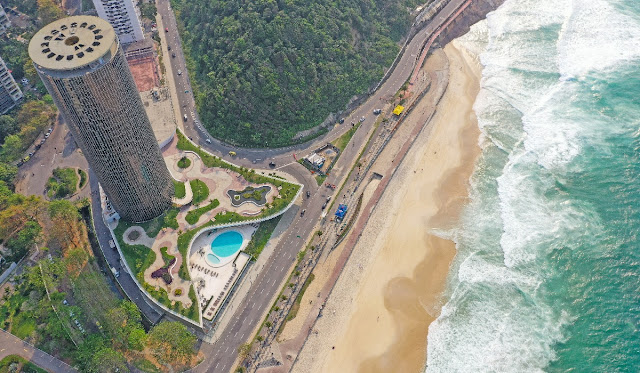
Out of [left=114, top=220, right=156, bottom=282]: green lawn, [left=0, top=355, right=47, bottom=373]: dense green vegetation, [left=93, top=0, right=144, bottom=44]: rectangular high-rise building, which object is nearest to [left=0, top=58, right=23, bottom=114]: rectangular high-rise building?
[left=93, top=0, right=144, bottom=44]: rectangular high-rise building

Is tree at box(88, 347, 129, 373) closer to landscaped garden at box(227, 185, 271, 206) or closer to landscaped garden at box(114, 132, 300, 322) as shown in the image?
landscaped garden at box(114, 132, 300, 322)

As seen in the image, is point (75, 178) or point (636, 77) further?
point (636, 77)

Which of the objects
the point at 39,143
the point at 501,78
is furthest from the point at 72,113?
the point at 501,78

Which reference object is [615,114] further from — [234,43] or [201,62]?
[201,62]

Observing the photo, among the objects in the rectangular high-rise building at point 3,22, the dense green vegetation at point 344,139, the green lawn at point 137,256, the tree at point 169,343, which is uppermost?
the rectangular high-rise building at point 3,22

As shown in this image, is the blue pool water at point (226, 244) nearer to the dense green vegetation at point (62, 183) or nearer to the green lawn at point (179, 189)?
the green lawn at point (179, 189)

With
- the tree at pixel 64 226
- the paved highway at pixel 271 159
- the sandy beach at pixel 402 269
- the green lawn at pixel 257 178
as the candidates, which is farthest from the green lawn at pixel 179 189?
the sandy beach at pixel 402 269

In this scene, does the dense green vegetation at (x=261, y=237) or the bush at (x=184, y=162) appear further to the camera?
the bush at (x=184, y=162)
